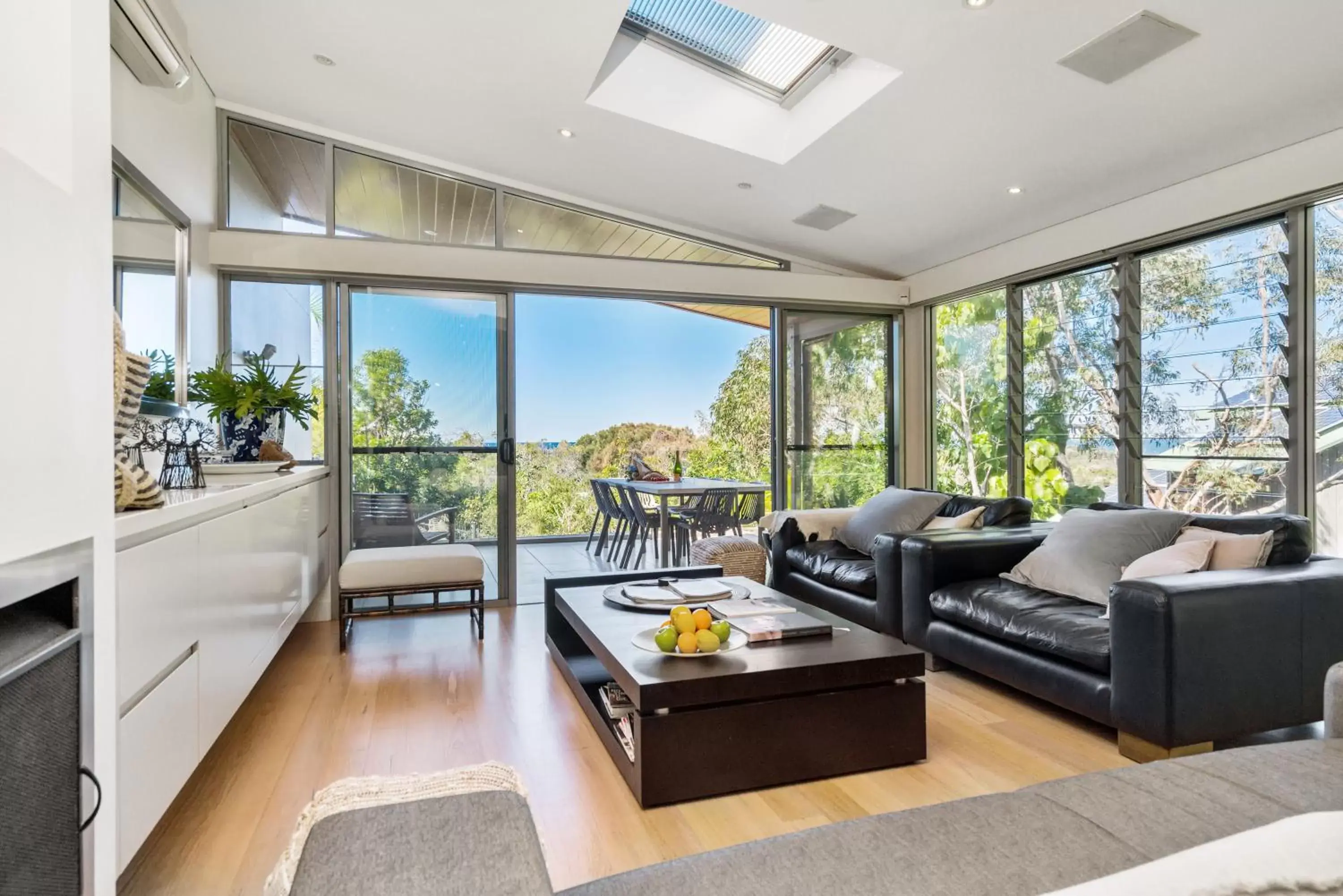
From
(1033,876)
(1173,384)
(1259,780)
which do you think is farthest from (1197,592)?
(1173,384)

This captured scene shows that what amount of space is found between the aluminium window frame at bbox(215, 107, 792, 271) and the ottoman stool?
199cm

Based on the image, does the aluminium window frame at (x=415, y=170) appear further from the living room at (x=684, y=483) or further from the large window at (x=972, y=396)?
the large window at (x=972, y=396)

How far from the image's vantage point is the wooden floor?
188 centimetres

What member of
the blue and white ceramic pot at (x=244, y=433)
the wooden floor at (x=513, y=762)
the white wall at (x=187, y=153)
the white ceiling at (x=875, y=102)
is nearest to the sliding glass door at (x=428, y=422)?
the white wall at (x=187, y=153)

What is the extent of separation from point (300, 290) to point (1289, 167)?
519cm

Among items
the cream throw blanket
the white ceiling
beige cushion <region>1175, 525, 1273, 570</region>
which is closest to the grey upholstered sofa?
the cream throw blanket

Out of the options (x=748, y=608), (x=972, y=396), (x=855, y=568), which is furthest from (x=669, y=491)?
(x=748, y=608)

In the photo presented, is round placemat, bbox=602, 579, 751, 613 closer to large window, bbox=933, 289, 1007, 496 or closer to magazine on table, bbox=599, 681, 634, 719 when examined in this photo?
magazine on table, bbox=599, 681, 634, 719

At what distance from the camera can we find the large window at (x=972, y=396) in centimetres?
499

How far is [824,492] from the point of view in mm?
5715

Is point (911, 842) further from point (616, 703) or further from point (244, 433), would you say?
point (244, 433)

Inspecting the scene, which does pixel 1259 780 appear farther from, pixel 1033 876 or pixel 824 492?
pixel 824 492

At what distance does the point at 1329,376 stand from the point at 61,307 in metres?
4.24

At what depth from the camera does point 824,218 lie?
191 inches
